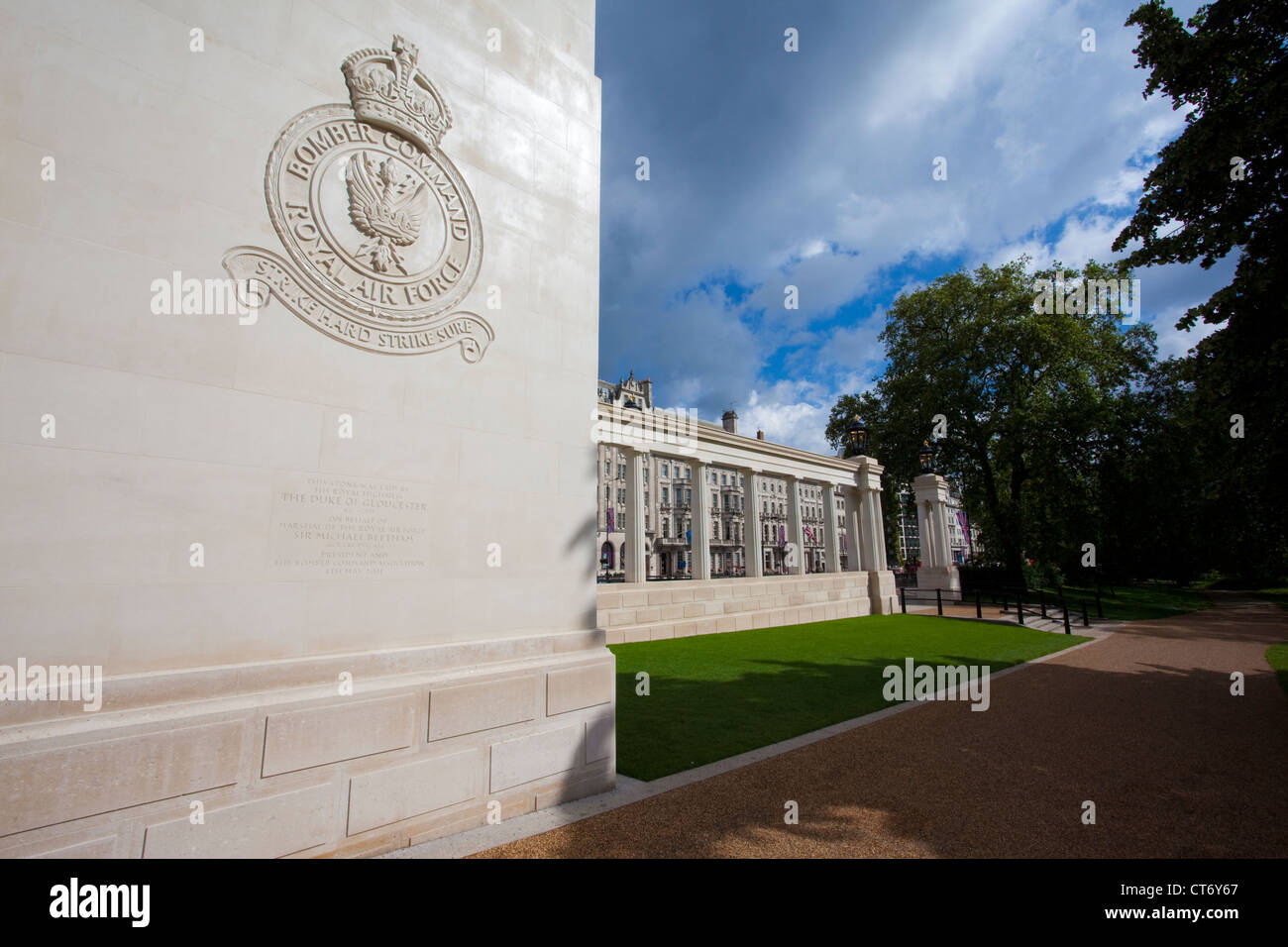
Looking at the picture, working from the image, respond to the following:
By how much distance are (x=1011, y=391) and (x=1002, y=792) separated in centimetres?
3227

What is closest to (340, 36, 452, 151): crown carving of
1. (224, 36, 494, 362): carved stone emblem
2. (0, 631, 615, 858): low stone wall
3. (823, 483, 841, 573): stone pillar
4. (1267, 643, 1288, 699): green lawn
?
(224, 36, 494, 362): carved stone emblem

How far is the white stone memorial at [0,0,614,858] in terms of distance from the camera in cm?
302

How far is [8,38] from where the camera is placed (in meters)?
3.15

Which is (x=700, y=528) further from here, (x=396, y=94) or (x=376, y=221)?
(x=396, y=94)

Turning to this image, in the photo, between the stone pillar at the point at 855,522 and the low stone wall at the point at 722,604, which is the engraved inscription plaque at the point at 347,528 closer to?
the low stone wall at the point at 722,604

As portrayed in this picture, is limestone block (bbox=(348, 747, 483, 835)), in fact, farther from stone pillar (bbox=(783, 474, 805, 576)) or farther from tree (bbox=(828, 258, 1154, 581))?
tree (bbox=(828, 258, 1154, 581))

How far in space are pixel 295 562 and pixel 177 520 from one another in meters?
0.68

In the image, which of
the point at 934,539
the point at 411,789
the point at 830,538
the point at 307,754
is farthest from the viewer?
the point at 934,539

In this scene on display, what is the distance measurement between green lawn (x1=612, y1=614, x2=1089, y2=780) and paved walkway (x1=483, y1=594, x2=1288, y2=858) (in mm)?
741

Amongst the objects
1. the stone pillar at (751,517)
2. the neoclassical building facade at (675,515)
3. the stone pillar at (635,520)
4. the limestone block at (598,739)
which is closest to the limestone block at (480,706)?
the limestone block at (598,739)

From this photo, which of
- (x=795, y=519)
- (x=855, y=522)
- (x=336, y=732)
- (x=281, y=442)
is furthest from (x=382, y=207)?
(x=855, y=522)

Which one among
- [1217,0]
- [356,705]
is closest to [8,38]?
[356,705]

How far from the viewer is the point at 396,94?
14.7 ft

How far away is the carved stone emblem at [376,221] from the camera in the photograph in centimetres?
393
